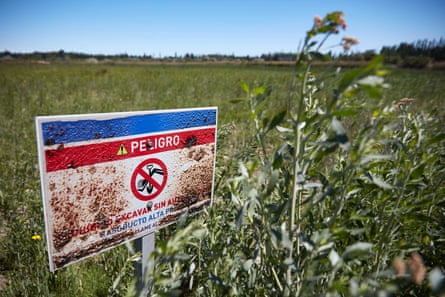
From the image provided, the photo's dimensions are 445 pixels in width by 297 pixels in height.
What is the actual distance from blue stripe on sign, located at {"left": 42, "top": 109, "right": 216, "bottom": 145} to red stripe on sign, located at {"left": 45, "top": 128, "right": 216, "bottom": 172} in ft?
0.09

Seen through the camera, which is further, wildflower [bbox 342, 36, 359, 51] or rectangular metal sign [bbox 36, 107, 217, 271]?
rectangular metal sign [bbox 36, 107, 217, 271]

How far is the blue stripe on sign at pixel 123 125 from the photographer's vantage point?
852 millimetres

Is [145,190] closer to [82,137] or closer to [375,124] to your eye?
[82,137]

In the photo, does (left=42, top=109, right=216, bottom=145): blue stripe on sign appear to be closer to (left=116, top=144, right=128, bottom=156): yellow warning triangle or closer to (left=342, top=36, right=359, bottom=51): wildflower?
(left=116, top=144, right=128, bottom=156): yellow warning triangle

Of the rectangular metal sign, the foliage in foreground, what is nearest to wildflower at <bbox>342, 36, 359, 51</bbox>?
the foliage in foreground

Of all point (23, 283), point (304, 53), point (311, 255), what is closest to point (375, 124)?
point (304, 53)

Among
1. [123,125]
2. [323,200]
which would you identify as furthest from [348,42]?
[123,125]

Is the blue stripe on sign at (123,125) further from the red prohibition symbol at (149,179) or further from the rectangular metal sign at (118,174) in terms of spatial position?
the red prohibition symbol at (149,179)

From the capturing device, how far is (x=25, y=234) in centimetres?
188

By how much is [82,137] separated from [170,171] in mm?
398

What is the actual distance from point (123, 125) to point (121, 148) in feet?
0.28

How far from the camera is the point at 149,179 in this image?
113 cm

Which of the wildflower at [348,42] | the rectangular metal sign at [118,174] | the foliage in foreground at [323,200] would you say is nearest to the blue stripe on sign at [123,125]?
the rectangular metal sign at [118,174]

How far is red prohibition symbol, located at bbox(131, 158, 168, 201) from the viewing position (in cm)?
109
